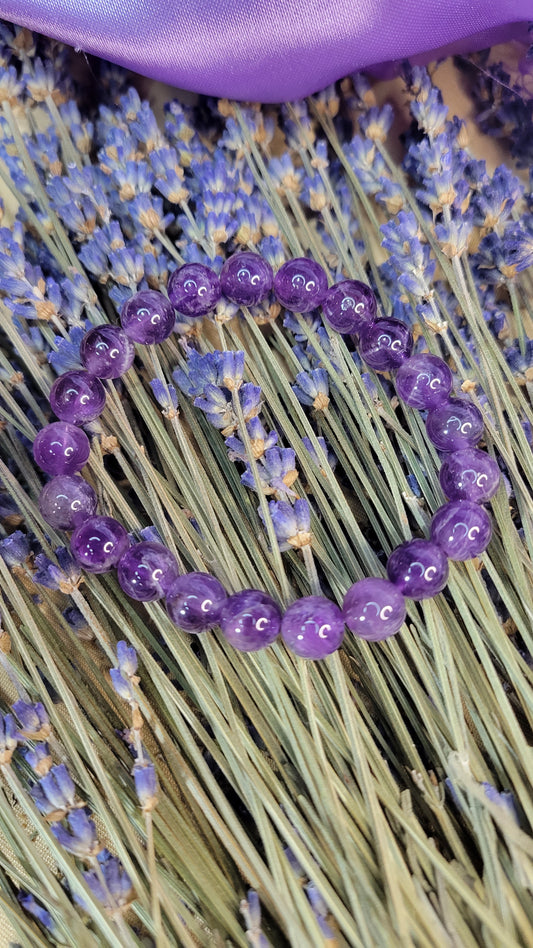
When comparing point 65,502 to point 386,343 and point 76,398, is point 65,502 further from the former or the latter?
point 386,343

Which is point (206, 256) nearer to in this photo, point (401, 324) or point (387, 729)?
point (401, 324)

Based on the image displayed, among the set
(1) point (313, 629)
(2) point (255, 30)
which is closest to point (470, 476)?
(1) point (313, 629)

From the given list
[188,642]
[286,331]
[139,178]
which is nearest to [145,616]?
[188,642]

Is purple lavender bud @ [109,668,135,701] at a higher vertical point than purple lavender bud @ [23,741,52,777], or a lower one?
higher

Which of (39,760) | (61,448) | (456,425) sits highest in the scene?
(61,448)

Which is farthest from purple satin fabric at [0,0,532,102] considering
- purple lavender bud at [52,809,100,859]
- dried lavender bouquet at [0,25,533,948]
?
purple lavender bud at [52,809,100,859]

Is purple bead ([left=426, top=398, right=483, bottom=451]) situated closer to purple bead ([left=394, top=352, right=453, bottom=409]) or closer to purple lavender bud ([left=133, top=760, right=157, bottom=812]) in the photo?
purple bead ([left=394, top=352, right=453, bottom=409])
